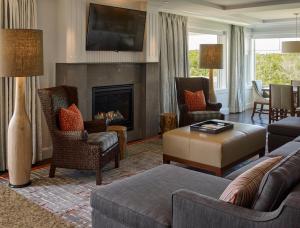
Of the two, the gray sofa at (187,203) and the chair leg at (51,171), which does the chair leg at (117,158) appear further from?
the gray sofa at (187,203)

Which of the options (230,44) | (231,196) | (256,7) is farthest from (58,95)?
(230,44)

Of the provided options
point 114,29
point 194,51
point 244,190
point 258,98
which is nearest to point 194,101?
point 114,29

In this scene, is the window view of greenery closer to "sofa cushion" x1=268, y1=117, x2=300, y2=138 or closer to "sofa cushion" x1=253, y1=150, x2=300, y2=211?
"sofa cushion" x1=268, y1=117, x2=300, y2=138

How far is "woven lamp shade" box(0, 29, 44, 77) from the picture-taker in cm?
339

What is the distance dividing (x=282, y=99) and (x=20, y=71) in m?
5.23

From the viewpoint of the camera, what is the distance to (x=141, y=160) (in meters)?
4.77

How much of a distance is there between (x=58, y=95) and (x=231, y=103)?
5887 mm

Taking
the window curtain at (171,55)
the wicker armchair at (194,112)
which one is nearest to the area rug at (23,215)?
the wicker armchair at (194,112)

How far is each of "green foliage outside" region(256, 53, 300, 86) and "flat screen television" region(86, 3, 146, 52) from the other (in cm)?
526

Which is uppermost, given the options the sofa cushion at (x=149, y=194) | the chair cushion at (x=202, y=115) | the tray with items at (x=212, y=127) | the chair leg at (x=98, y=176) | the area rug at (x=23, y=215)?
the chair cushion at (x=202, y=115)

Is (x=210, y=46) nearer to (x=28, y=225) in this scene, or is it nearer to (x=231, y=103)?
(x=231, y=103)

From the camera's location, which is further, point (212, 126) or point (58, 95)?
point (212, 126)

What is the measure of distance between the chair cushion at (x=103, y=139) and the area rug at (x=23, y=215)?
923mm

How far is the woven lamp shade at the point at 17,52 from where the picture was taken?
339cm
